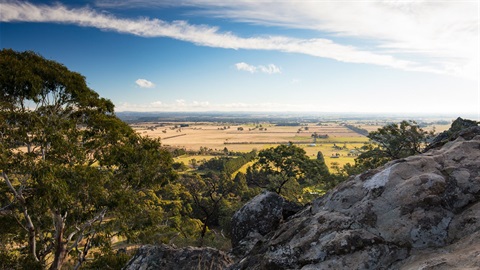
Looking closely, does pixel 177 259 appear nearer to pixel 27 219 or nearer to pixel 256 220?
pixel 256 220

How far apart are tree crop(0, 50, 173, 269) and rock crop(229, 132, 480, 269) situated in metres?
10.5

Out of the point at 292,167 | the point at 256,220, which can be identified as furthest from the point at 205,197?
the point at 256,220

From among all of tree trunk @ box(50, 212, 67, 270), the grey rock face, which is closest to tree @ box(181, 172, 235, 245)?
tree trunk @ box(50, 212, 67, 270)

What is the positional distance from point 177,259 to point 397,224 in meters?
6.86

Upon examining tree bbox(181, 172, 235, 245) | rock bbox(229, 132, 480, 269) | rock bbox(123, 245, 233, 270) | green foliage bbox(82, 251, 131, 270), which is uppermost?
rock bbox(229, 132, 480, 269)

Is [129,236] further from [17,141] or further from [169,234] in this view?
[169,234]

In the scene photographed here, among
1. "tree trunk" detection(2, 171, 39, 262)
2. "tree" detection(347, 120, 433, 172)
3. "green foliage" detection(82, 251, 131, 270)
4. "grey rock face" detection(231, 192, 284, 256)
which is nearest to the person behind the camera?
"grey rock face" detection(231, 192, 284, 256)

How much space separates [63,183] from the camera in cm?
1253

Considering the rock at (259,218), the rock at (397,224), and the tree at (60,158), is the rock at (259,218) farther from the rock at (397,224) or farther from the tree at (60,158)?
the tree at (60,158)

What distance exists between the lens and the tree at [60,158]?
13.3 meters

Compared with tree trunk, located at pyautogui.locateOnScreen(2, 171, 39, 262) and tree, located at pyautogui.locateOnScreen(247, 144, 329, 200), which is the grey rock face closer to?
tree trunk, located at pyautogui.locateOnScreen(2, 171, 39, 262)

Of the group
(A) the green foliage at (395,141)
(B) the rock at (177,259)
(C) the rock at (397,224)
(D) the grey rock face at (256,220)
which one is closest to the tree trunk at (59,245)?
(B) the rock at (177,259)

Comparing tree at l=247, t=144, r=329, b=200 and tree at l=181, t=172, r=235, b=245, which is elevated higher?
tree at l=247, t=144, r=329, b=200

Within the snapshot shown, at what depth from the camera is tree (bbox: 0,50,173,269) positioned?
43.8ft
